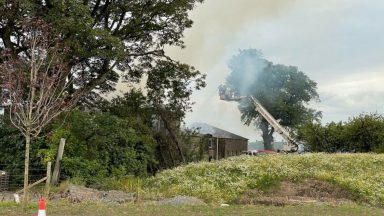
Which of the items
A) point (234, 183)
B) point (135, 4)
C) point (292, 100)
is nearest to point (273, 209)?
point (234, 183)

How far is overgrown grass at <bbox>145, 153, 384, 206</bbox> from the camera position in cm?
2020

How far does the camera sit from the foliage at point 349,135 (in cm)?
3519

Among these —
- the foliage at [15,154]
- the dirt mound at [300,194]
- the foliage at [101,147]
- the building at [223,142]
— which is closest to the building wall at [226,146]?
the building at [223,142]

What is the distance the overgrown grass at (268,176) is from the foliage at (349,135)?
8977 mm

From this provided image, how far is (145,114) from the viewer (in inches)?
1254

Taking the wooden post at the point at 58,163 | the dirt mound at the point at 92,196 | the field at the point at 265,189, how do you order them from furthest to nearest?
1. the wooden post at the point at 58,163
2. the dirt mound at the point at 92,196
3. the field at the point at 265,189

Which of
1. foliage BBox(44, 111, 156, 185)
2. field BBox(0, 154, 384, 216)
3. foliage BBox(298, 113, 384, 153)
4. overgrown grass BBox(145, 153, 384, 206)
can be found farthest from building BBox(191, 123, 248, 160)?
field BBox(0, 154, 384, 216)

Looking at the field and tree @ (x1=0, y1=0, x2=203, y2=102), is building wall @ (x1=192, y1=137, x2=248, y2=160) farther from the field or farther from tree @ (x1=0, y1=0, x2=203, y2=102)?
the field

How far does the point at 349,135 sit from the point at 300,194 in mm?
17196

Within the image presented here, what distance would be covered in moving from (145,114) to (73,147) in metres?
8.45

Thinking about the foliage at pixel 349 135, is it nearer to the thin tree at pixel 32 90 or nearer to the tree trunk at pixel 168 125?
the tree trunk at pixel 168 125

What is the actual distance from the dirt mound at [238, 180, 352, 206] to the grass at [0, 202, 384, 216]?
2241 mm

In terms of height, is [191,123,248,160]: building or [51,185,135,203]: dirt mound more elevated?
[191,123,248,160]: building

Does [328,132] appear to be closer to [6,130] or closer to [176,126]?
[176,126]
